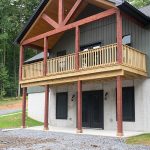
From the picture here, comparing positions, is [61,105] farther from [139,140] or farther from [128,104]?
[139,140]

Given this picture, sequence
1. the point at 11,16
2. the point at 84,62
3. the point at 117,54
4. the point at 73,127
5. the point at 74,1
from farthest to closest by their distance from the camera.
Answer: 1. the point at 11,16
2. the point at 73,127
3. the point at 74,1
4. the point at 84,62
5. the point at 117,54

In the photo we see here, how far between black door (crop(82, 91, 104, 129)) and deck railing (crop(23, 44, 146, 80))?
2.65 metres

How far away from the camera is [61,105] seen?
963 inches

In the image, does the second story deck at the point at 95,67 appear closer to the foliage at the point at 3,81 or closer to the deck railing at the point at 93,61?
the deck railing at the point at 93,61

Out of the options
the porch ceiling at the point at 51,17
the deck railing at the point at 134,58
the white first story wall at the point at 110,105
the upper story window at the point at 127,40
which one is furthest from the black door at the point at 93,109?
the porch ceiling at the point at 51,17

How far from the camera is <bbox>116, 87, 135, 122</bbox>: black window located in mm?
19125

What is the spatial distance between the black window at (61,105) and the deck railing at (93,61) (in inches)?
113

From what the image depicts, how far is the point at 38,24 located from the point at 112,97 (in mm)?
7620

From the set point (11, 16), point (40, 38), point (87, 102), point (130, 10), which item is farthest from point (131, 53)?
point (11, 16)

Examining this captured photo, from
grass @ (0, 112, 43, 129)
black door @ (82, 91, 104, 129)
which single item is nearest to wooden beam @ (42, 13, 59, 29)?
black door @ (82, 91, 104, 129)

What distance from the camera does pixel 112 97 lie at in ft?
67.4

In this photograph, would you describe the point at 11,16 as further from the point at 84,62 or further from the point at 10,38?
the point at 84,62

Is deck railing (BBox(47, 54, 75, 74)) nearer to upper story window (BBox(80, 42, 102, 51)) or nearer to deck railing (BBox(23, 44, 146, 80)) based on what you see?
deck railing (BBox(23, 44, 146, 80))

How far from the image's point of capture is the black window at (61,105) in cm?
2404
